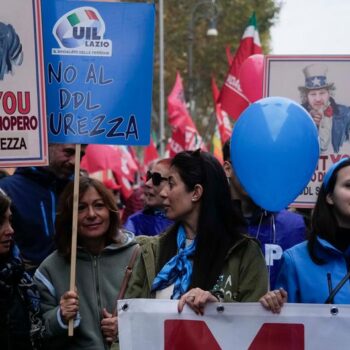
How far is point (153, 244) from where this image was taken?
14.2 ft

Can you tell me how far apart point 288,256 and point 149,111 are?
1.31 m

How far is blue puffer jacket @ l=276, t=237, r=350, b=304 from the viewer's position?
163 inches

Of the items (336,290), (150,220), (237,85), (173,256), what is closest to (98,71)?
(173,256)

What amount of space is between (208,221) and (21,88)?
136 centimetres

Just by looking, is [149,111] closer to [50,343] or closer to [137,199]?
[50,343]

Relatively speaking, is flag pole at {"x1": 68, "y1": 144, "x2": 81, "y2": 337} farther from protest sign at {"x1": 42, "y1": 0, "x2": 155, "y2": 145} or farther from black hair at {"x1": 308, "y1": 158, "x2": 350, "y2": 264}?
black hair at {"x1": 308, "y1": 158, "x2": 350, "y2": 264}

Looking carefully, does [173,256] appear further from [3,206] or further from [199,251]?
[3,206]

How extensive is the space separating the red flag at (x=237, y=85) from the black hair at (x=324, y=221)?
4.83 meters

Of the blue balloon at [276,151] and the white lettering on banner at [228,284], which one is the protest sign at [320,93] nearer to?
the blue balloon at [276,151]

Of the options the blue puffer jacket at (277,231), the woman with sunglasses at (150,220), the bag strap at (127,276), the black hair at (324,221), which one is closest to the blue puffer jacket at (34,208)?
the woman with sunglasses at (150,220)

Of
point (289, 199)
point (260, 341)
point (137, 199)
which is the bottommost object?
point (137, 199)

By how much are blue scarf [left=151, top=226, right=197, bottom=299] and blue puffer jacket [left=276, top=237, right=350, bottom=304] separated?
0.46m

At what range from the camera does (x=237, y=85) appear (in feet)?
33.4

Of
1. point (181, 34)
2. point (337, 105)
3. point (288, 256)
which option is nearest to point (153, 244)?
point (288, 256)
